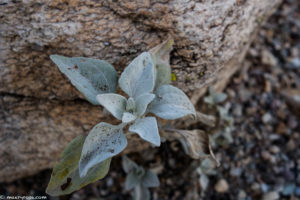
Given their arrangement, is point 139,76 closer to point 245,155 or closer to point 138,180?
point 138,180

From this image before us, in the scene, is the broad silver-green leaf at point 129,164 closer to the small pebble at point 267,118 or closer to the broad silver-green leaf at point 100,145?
the broad silver-green leaf at point 100,145

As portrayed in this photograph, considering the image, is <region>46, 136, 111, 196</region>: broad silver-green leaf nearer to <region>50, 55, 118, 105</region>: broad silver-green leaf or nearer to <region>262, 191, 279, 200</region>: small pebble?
<region>50, 55, 118, 105</region>: broad silver-green leaf

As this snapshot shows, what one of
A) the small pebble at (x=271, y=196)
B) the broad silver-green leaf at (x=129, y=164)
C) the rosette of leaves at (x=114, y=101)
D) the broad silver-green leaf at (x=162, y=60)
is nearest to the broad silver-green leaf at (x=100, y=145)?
the rosette of leaves at (x=114, y=101)

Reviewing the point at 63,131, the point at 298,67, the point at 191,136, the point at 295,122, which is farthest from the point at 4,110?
the point at 298,67

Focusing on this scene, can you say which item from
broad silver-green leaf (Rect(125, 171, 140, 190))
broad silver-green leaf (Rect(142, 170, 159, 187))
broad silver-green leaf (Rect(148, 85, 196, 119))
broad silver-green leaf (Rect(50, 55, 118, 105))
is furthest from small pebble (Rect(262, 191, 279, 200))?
broad silver-green leaf (Rect(50, 55, 118, 105))

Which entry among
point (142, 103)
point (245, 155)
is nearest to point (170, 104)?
point (142, 103)

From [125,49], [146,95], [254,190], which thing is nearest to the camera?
[146,95]

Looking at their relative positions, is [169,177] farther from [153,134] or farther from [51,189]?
[153,134]
